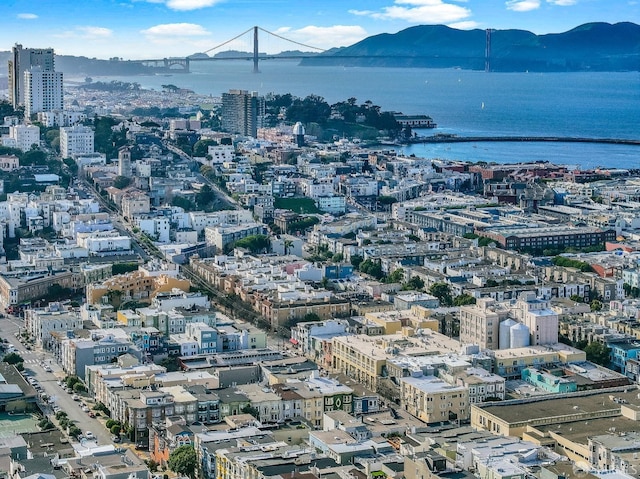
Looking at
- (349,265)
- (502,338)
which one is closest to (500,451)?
(502,338)

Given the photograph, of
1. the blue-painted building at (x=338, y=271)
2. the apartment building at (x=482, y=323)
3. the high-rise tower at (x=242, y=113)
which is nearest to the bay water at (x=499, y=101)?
the high-rise tower at (x=242, y=113)

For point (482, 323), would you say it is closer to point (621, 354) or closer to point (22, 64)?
point (621, 354)

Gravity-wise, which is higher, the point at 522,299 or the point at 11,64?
the point at 11,64

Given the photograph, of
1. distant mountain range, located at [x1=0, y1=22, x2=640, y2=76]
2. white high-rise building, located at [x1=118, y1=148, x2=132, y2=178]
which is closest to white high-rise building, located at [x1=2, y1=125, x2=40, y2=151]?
white high-rise building, located at [x1=118, y1=148, x2=132, y2=178]

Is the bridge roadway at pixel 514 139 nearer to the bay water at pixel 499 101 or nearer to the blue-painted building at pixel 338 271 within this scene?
the bay water at pixel 499 101

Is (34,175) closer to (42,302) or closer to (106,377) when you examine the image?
(42,302)

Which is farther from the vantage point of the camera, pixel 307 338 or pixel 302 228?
pixel 302 228

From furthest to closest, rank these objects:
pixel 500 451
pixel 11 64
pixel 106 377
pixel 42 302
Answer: pixel 11 64
pixel 42 302
pixel 106 377
pixel 500 451
